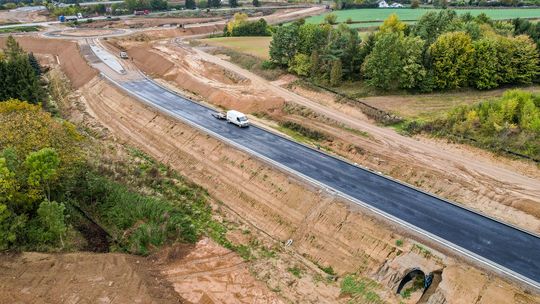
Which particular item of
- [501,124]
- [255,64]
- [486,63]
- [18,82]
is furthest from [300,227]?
[255,64]

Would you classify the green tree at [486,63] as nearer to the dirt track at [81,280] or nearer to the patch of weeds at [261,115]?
the patch of weeds at [261,115]

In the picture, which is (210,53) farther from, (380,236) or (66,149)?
(380,236)

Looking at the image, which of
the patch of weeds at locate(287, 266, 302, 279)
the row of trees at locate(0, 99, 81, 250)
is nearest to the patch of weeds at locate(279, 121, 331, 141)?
the patch of weeds at locate(287, 266, 302, 279)

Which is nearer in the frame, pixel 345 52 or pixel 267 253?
pixel 267 253

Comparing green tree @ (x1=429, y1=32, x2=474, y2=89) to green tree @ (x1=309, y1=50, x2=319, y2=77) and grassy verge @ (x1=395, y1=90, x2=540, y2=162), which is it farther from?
green tree @ (x1=309, y1=50, x2=319, y2=77)

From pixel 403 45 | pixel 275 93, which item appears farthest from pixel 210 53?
pixel 403 45

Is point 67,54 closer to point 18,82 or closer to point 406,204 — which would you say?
point 18,82
